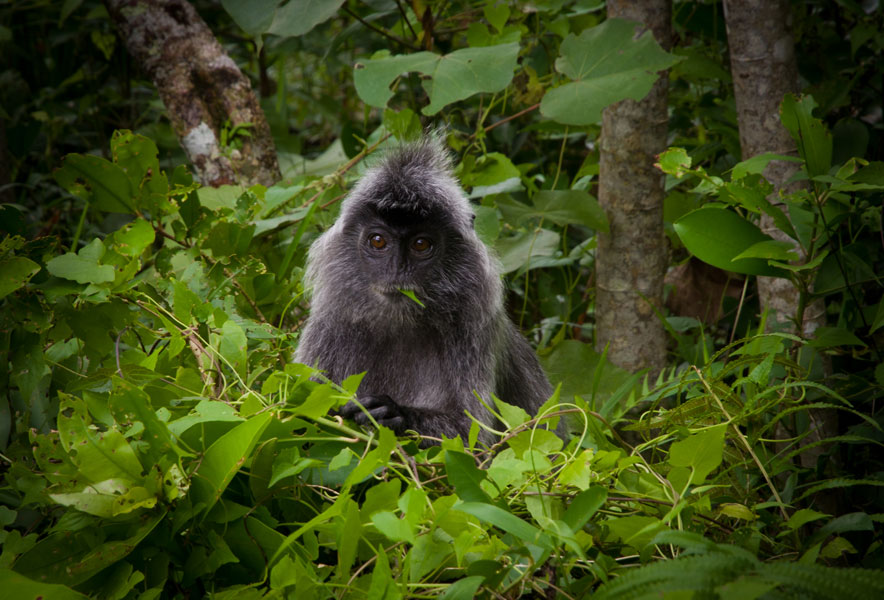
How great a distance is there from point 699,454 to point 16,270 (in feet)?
5.09

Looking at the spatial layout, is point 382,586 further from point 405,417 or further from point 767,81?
point 767,81

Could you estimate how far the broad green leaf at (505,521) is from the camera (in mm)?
1274

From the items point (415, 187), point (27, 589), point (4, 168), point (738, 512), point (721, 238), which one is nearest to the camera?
point (27, 589)

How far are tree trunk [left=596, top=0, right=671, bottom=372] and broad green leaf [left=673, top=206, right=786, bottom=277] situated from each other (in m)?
0.94

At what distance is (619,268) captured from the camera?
10.6 ft

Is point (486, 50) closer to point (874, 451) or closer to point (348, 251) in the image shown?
point (348, 251)

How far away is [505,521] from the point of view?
1284 mm

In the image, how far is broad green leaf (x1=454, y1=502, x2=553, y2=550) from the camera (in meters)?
1.27

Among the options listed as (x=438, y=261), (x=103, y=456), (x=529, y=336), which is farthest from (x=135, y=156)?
(x=529, y=336)

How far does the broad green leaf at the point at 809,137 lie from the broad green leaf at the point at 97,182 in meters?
1.93

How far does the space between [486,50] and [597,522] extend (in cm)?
204

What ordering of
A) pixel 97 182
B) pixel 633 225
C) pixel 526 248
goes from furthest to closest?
pixel 526 248 → pixel 633 225 → pixel 97 182

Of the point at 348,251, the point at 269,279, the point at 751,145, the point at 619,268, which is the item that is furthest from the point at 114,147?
the point at 751,145

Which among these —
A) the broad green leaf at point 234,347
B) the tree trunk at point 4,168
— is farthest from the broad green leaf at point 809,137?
the tree trunk at point 4,168
